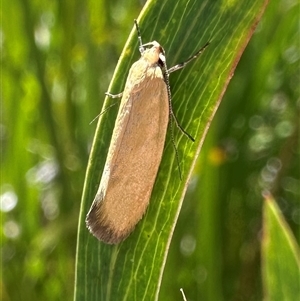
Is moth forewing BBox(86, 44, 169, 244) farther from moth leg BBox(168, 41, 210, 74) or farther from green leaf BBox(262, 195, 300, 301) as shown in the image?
green leaf BBox(262, 195, 300, 301)

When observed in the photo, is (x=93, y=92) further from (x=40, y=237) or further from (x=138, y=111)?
(x=138, y=111)

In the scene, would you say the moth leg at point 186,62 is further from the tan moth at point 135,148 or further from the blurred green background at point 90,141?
the blurred green background at point 90,141

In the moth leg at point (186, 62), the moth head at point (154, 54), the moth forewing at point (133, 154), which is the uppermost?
the moth head at point (154, 54)

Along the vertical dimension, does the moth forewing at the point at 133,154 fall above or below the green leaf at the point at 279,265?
above

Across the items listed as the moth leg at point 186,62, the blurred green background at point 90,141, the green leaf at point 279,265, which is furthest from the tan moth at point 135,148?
the blurred green background at point 90,141

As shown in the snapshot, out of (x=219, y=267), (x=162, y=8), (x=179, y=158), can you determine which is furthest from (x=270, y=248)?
(x=219, y=267)

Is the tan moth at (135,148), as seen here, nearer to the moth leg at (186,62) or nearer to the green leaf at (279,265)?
the moth leg at (186,62)

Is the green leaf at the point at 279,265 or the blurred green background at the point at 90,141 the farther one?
the blurred green background at the point at 90,141

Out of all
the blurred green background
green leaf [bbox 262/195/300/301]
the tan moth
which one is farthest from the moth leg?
the blurred green background
